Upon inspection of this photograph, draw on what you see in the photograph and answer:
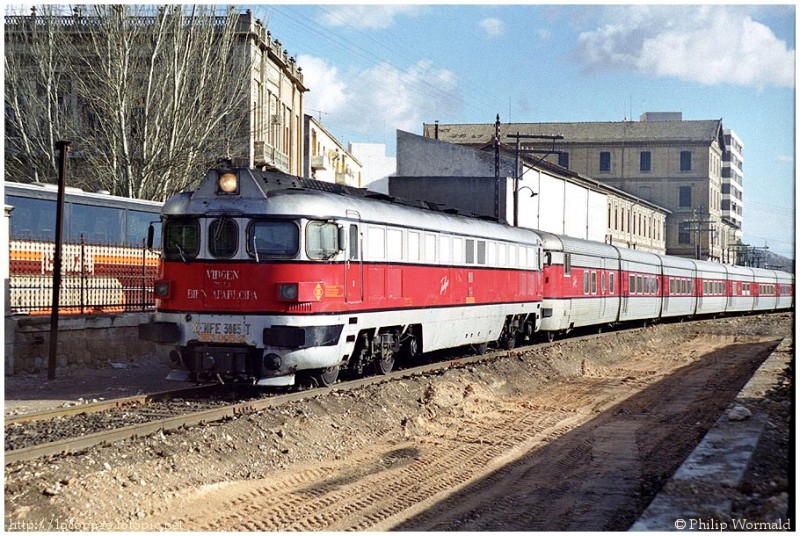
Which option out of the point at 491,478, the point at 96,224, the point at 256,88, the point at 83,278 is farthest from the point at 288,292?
the point at 256,88

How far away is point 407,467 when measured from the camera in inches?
434

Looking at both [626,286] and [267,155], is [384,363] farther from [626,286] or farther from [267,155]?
[267,155]

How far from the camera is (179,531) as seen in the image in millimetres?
8336

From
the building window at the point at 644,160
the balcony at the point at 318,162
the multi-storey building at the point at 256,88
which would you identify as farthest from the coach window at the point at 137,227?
the building window at the point at 644,160

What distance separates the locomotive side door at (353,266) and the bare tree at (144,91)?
19.0 meters

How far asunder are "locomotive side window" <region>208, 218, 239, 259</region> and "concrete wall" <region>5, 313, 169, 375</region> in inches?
136

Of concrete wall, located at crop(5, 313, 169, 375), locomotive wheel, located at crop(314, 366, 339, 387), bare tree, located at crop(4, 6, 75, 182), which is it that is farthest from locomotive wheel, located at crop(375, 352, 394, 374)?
bare tree, located at crop(4, 6, 75, 182)

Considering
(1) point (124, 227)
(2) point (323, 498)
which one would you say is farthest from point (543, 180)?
(2) point (323, 498)

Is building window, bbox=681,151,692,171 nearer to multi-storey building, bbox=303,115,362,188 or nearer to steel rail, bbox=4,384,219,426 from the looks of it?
multi-storey building, bbox=303,115,362,188

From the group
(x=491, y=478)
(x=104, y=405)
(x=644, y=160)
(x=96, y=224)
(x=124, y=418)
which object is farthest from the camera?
(x=644, y=160)

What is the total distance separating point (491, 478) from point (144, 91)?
83.9 ft

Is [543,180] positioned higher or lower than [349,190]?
higher

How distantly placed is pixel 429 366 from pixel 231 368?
5949 millimetres

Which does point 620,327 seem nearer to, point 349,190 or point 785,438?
point 349,190
